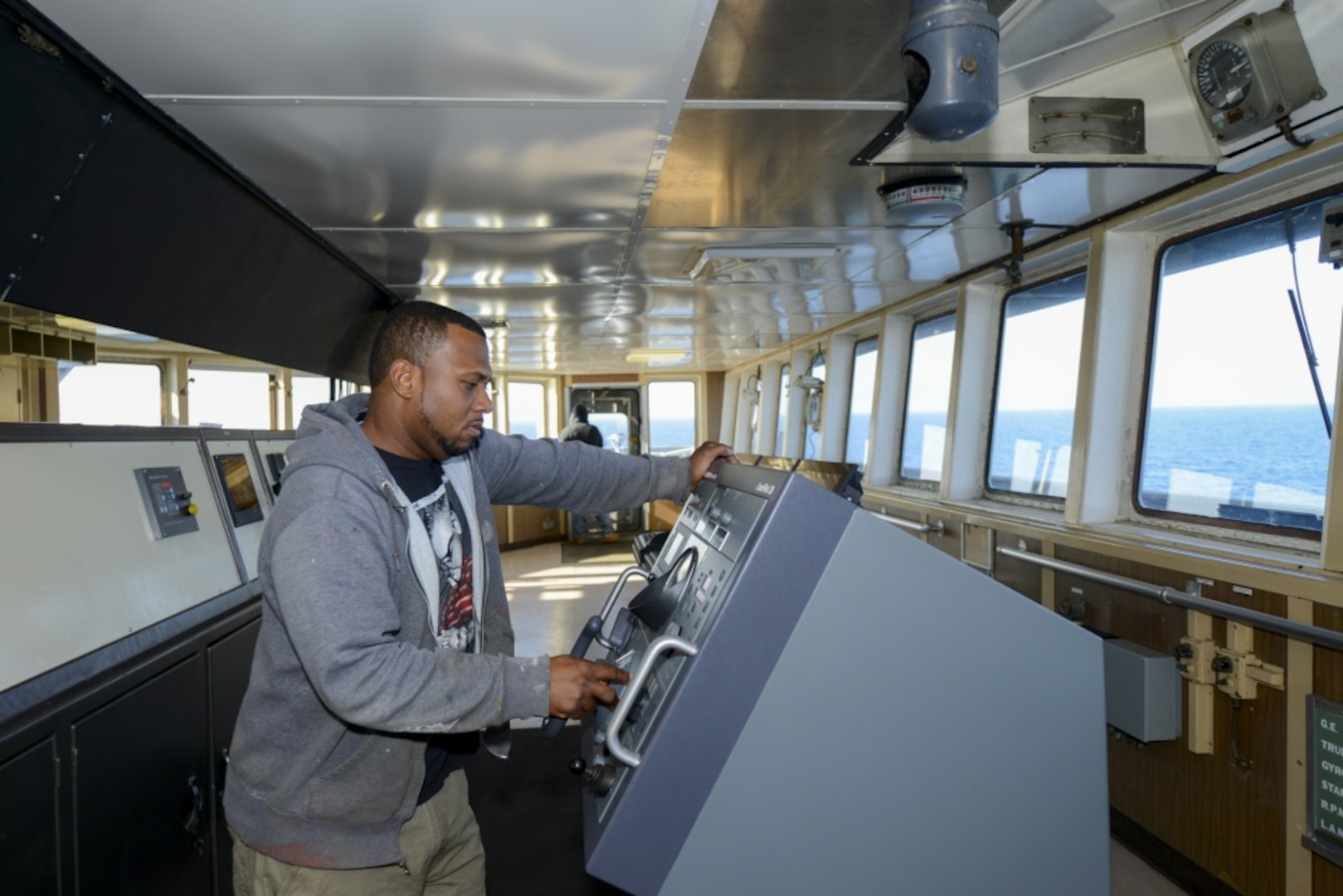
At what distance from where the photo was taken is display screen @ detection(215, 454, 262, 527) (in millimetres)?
2730

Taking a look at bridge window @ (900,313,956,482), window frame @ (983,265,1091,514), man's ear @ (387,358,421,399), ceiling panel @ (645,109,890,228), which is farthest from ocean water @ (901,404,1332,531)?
man's ear @ (387,358,421,399)

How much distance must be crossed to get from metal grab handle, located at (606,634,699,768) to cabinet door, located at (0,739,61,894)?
3.48 feet

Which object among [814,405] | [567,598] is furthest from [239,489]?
[814,405]

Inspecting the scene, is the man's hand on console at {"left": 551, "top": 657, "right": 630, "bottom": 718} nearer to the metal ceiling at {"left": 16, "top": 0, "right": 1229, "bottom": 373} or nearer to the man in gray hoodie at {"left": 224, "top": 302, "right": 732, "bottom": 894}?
the man in gray hoodie at {"left": 224, "top": 302, "right": 732, "bottom": 894}

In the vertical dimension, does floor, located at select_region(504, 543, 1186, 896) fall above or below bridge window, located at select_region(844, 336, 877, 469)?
below

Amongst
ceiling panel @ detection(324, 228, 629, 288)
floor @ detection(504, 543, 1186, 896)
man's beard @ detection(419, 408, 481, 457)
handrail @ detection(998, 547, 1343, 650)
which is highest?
ceiling panel @ detection(324, 228, 629, 288)

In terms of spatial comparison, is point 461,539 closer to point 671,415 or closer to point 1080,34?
point 1080,34

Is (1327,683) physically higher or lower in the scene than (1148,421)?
lower

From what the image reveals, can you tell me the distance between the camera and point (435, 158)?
8.19ft

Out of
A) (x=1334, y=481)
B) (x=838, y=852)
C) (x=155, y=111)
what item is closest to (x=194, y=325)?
(x=155, y=111)

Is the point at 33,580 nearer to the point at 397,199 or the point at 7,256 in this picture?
the point at 7,256

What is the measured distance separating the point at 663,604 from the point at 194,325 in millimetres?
1877

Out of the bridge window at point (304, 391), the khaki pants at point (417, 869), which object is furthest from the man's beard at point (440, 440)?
the bridge window at point (304, 391)

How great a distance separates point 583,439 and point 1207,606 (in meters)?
7.82
